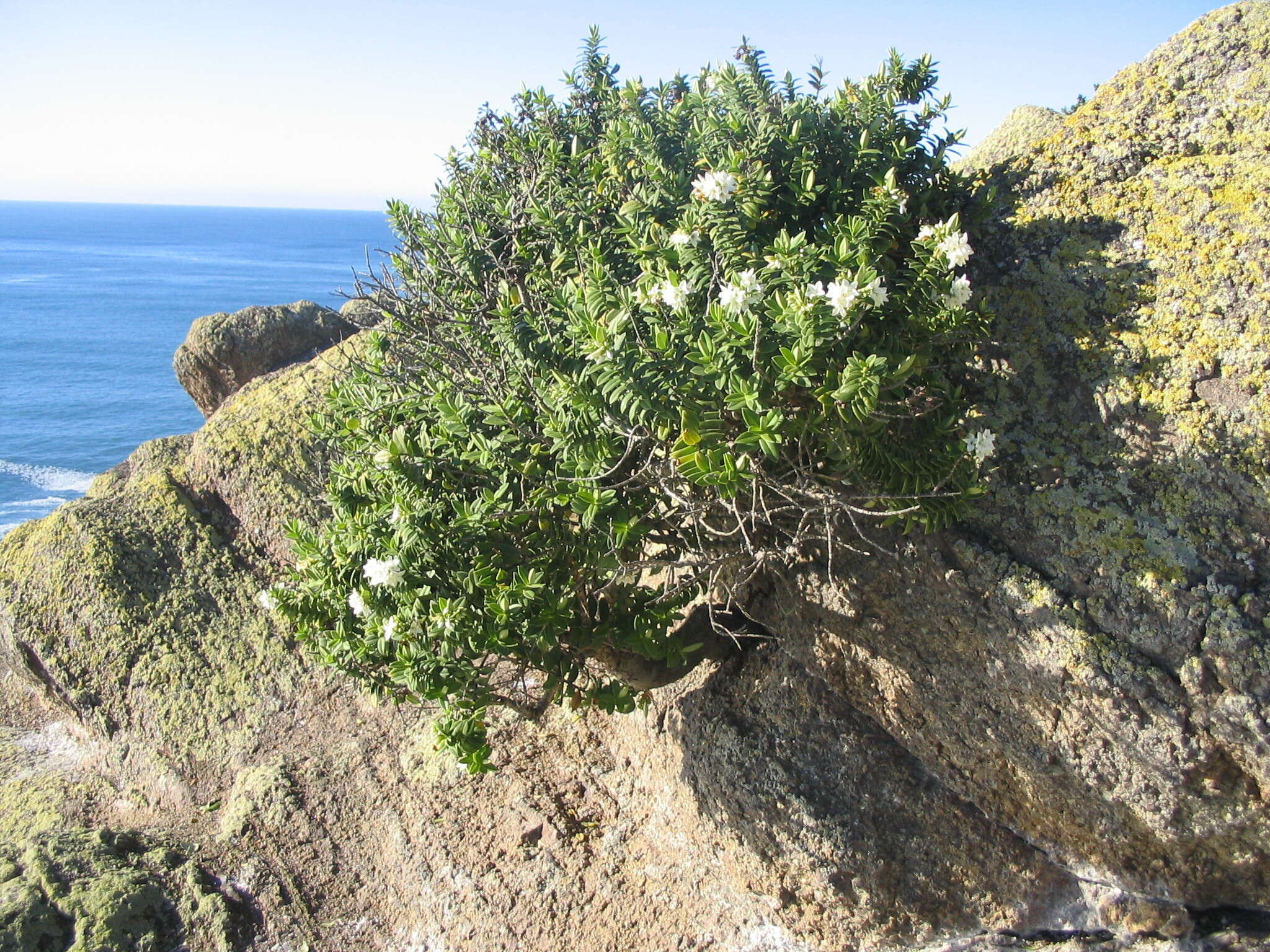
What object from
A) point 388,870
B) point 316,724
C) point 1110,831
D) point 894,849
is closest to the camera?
point 1110,831

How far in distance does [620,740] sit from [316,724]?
2.51 m

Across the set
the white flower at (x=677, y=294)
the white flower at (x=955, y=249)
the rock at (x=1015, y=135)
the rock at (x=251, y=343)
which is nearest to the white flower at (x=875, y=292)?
the white flower at (x=955, y=249)

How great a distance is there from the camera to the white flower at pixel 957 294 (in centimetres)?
294

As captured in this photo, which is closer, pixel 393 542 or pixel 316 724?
pixel 393 542

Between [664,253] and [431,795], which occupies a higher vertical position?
[664,253]

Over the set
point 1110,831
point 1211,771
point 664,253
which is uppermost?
point 664,253

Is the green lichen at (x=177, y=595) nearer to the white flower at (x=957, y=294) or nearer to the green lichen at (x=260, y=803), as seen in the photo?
the green lichen at (x=260, y=803)

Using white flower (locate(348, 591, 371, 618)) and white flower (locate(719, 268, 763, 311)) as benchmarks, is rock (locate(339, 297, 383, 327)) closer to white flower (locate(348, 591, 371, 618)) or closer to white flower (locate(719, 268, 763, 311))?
white flower (locate(348, 591, 371, 618))

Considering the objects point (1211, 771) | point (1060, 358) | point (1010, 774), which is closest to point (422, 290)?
point (1060, 358)

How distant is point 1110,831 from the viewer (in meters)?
3.89

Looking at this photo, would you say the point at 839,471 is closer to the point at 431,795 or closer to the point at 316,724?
the point at 431,795

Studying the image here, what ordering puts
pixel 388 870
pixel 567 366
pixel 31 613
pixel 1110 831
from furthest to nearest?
pixel 31 613 < pixel 388 870 < pixel 1110 831 < pixel 567 366

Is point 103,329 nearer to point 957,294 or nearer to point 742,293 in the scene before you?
point 742,293

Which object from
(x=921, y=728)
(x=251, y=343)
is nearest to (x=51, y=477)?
(x=251, y=343)
